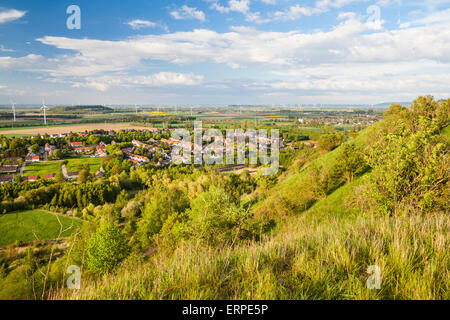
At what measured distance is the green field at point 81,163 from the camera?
69.6 m

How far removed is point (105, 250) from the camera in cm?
1736

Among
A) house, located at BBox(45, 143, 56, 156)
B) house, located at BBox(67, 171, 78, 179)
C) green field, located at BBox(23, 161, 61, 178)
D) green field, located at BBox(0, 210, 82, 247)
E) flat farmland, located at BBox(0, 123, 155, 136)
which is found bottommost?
green field, located at BBox(0, 210, 82, 247)

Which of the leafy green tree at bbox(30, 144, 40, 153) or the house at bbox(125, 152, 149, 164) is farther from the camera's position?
the house at bbox(125, 152, 149, 164)

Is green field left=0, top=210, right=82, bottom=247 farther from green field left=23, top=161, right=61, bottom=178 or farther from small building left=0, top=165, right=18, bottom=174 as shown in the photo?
small building left=0, top=165, right=18, bottom=174

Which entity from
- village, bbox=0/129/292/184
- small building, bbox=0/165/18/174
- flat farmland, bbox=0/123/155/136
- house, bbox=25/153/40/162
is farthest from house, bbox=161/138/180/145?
small building, bbox=0/165/18/174

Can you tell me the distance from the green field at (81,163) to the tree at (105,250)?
58978 mm

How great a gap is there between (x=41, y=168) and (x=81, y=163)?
1022 centimetres

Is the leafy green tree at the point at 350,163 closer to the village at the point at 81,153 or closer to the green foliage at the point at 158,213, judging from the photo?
the green foliage at the point at 158,213

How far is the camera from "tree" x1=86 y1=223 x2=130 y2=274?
54.7ft

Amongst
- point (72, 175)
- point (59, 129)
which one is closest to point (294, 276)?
point (72, 175)

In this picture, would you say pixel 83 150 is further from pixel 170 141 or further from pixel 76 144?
pixel 170 141

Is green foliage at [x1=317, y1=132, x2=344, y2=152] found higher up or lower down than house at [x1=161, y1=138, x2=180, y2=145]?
higher up

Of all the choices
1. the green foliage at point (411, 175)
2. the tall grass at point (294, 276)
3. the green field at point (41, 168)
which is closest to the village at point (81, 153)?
the green field at point (41, 168)

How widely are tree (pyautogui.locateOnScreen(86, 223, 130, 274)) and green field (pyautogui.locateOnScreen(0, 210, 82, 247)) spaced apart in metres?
21.7
